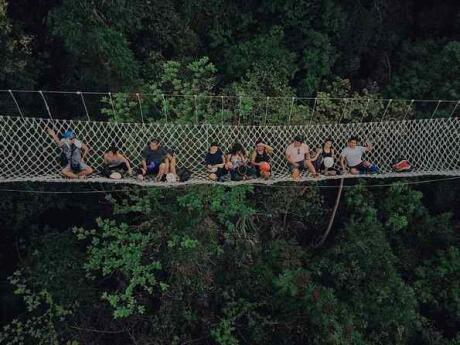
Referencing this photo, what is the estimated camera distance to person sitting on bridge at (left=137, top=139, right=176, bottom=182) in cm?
369

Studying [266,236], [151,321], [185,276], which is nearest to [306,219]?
[266,236]

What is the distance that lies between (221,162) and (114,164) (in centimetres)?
77

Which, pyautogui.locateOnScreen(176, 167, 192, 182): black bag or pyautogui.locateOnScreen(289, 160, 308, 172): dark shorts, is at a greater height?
pyautogui.locateOnScreen(289, 160, 308, 172): dark shorts

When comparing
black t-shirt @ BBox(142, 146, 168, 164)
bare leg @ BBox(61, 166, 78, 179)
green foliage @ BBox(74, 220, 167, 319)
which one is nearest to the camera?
bare leg @ BBox(61, 166, 78, 179)

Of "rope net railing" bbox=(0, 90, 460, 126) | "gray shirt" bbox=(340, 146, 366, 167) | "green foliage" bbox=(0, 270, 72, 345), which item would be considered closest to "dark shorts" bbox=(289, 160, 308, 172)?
"gray shirt" bbox=(340, 146, 366, 167)

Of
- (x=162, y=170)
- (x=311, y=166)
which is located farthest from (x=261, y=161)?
(x=162, y=170)

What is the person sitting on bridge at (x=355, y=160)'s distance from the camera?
156 inches

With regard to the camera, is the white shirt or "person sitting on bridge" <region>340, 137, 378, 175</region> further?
"person sitting on bridge" <region>340, 137, 378, 175</region>

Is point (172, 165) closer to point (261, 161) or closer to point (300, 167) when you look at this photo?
point (261, 161)

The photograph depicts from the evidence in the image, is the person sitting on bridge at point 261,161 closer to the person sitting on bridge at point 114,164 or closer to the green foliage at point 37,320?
the person sitting on bridge at point 114,164

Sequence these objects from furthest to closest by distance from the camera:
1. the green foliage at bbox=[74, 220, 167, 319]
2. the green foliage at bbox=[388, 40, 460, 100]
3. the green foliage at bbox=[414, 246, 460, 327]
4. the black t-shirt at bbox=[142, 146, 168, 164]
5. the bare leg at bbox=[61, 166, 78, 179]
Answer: the green foliage at bbox=[388, 40, 460, 100] < the green foliage at bbox=[414, 246, 460, 327] < the green foliage at bbox=[74, 220, 167, 319] < the black t-shirt at bbox=[142, 146, 168, 164] < the bare leg at bbox=[61, 166, 78, 179]

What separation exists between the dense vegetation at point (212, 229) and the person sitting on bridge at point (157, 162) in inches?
16.0

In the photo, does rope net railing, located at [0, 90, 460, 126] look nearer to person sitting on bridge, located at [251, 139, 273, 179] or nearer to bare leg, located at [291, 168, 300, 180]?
person sitting on bridge, located at [251, 139, 273, 179]

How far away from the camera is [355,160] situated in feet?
13.1
